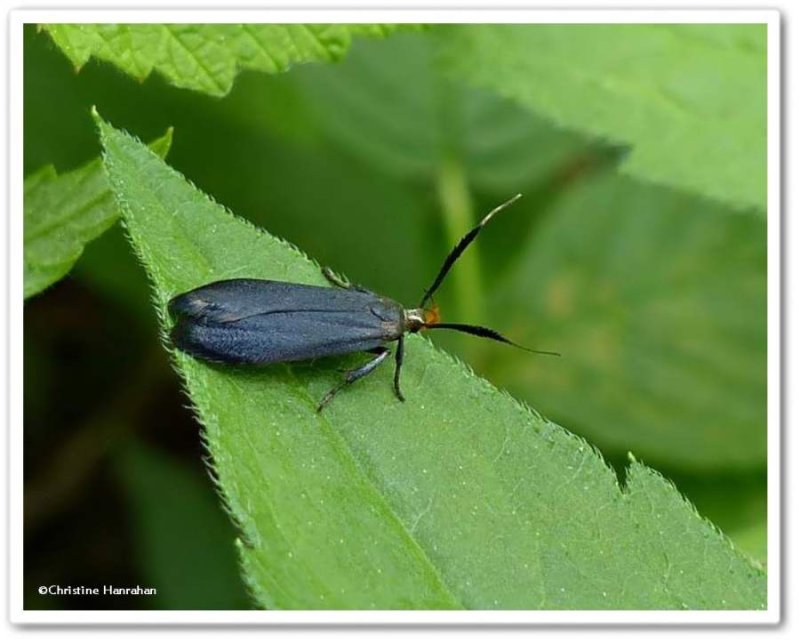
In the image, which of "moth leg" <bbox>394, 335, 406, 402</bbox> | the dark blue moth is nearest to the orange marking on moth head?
the dark blue moth

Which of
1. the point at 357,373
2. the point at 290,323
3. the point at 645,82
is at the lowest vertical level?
the point at 357,373

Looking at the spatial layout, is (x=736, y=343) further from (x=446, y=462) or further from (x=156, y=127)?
(x=156, y=127)

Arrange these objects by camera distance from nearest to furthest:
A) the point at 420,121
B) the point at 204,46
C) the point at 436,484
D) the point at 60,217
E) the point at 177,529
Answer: the point at 436,484
the point at 60,217
the point at 204,46
the point at 177,529
the point at 420,121

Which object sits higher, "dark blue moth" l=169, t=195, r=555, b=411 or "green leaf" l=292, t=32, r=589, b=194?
"green leaf" l=292, t=32, r=589, b=194

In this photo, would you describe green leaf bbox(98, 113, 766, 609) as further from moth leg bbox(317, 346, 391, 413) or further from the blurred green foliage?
the blurred green foliage

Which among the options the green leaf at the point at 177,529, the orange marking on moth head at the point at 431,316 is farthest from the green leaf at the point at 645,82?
the green leaf at the point at 177,529

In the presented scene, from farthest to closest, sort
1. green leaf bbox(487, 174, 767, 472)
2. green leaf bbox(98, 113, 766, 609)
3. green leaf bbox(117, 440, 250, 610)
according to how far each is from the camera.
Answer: green leaf bbox(487, 174, 767, 472) → green leaf bbox(117, 440, 250, 610) → green leaf bbox(98, 113, 766, 609)

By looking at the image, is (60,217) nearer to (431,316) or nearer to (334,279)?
(334,279)

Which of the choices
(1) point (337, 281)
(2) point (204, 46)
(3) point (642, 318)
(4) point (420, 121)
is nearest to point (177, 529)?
(1) point (337, 281)

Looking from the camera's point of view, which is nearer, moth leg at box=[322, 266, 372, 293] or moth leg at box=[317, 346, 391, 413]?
moth leg at box=[317, 346, 391, 413]
